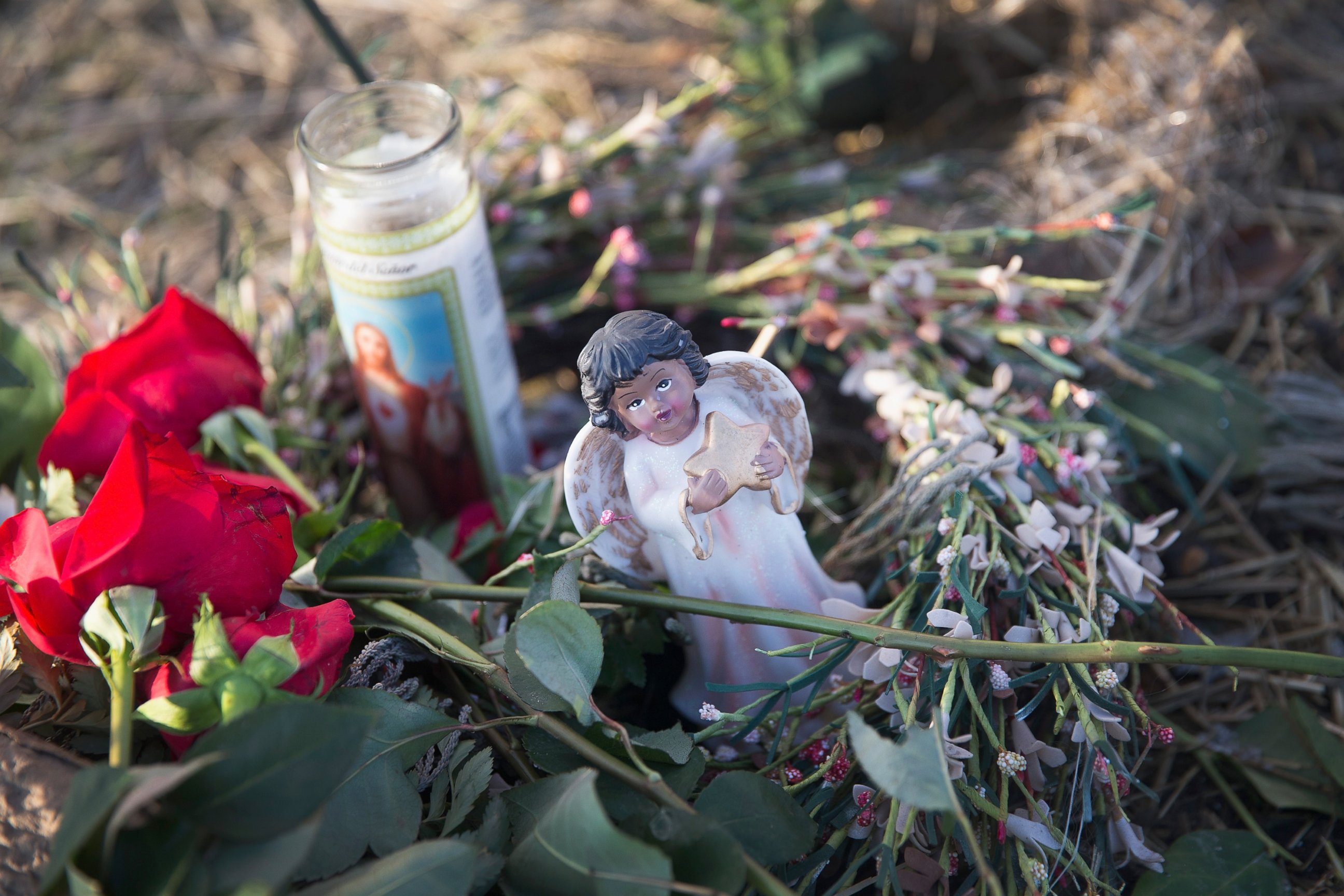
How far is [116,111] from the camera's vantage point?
Answer: 1517 millimetres

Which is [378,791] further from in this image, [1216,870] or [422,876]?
[1216,870]

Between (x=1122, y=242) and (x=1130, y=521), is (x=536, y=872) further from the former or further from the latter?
(x=1122, y=242)

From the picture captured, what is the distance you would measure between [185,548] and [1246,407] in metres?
0.91

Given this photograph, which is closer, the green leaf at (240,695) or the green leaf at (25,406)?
the green leaf at (240,695)

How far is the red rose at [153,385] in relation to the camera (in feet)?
2.06

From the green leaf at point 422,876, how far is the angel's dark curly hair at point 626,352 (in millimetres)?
261

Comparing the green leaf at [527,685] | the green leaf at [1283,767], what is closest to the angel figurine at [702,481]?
the green leaf at [527,685]

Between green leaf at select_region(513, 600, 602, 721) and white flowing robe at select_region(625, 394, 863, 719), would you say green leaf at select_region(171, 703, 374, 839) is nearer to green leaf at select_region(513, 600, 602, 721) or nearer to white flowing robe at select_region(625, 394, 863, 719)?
green leaf at select_region(513, 600, 602, 721)

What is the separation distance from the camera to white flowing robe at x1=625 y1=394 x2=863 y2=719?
59cm

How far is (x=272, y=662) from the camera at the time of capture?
464mm

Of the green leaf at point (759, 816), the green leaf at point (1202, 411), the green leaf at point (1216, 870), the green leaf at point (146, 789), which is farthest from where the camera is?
the green leaf at point (1202, 411)

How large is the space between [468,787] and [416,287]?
0.38m

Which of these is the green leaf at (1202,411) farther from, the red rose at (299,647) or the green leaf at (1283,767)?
the red rose at (299,647)

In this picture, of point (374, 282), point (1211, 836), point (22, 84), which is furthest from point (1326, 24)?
point (22, 84)
